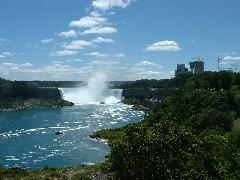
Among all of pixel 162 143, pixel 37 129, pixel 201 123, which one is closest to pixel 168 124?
pixel 162 143

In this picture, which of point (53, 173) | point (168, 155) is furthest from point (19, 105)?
point (168, 155)

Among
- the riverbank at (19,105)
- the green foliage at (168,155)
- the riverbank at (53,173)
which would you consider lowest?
the riverbank at (53,173)

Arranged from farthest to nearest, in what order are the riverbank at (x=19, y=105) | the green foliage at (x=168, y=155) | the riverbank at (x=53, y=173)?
the riverbank at (x=19, y=105), the riverbank at (x=53, y=173), the green foliage at (x=168, y=155)

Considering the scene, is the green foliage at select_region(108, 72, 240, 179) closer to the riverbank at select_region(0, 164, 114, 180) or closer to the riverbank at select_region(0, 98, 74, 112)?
the riverbank at select_region(0, 164, 114, 180)

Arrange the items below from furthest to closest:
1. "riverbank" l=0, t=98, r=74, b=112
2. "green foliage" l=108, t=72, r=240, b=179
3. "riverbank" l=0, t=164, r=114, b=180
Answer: "riverbank" l=0, t=98, r=74, b=112 → "riverbank" l=0, t=164, r=114, b=180 → "green foliage" l=108, t=72, r=240, b=179

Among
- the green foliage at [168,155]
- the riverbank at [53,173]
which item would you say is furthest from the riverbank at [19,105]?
the green foliage at [168,155]

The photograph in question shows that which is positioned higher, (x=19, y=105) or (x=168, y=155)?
(x=168, y=155)

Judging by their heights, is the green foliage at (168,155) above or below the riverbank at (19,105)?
above

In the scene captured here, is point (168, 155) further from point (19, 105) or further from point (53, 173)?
point (19, 105)

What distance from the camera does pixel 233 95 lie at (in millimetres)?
96312

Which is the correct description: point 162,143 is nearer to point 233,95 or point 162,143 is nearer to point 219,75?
point 233,95

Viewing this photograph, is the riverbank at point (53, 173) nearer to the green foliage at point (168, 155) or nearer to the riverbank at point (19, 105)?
the green foliage at point (168, 155)

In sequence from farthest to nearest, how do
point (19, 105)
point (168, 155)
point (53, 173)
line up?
point (19, 105), point (53, 173), point (168, 155)

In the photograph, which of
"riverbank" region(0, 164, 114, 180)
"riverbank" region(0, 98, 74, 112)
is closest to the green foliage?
"riverbank" region(0, 164, 114, 180)
